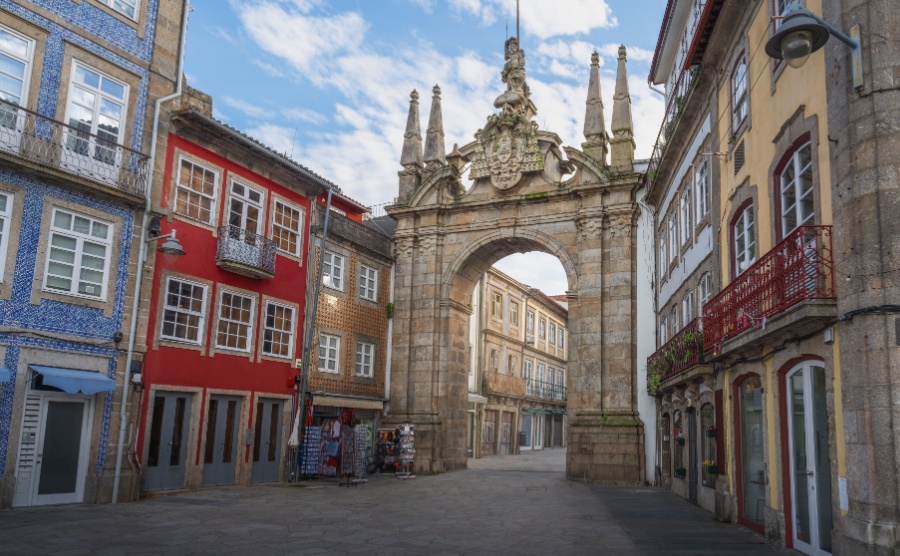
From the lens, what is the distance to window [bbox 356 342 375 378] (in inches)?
893

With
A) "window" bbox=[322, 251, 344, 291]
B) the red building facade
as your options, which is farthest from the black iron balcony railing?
the red building facade

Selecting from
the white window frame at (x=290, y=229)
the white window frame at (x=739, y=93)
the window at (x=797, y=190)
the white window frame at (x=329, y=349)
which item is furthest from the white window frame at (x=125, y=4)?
the window at (x=797, y=190)

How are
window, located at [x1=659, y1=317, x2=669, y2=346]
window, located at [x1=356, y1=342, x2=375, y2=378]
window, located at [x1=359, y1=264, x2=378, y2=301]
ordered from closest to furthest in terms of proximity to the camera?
1. window, located at [x1=659, y1=317, x2=669, y2=346]
2. window, located at [x1=356, y1=342, x2=375, y2=378]
3. window, located at [x1=359, y1=264, x2=378, y2=301]

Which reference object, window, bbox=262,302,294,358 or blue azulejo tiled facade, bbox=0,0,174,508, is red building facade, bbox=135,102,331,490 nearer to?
window, bbox=262,302,294,358

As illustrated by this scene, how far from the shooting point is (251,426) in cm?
1736

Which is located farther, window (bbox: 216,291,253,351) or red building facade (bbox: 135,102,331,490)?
window (bbox: 216,291,253,351)

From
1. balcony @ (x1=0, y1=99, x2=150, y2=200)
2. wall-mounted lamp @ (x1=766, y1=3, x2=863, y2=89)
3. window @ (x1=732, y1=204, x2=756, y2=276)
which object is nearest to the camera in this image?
wall-mounted lamp @ (x1=766, y1=3, x2=863, y2=89)

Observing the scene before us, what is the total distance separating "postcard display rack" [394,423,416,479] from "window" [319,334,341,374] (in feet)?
8.81

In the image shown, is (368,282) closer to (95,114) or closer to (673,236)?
(673,236)

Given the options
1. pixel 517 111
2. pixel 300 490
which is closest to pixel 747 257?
pixel 300 490

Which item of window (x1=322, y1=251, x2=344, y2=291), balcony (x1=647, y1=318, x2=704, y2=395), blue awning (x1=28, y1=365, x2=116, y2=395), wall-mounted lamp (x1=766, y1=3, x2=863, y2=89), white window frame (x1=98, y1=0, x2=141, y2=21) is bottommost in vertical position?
blue awning (x1=28, y1=365, x2=116, y2=395)

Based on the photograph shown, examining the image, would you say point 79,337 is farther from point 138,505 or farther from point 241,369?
point 241,369

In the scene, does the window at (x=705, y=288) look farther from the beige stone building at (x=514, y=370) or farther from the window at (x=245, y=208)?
the beige stone building at (x=514, y=370)

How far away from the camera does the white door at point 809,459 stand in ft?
26.6
